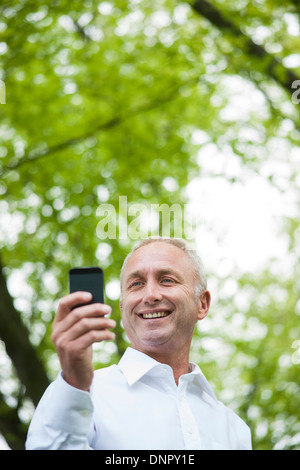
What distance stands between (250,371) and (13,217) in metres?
5.00

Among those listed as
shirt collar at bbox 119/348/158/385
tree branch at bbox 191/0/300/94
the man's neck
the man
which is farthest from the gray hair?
tree branch at bbox 191/0/300/94

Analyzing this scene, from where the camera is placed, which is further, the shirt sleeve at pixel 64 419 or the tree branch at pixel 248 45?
the tree branch at pixel 248 45

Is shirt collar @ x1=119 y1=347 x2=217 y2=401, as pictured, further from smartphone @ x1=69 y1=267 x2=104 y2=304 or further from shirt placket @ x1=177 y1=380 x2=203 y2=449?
smartphone @ x1=69 y1=267 x2=104 y2=304

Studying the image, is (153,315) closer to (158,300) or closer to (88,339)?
(158,300)

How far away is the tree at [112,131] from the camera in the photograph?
223 inches

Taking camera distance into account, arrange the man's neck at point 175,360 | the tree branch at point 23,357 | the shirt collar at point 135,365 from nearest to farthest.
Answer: the shirt collar at point 135,365, the man's neck at point 175,360, the tree branch at point 23,357

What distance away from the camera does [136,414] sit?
204 centimetres

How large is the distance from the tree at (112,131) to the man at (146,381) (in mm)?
3283

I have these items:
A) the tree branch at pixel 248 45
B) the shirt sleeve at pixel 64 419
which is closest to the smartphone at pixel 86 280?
the shirt sleeve at pixel 64 419

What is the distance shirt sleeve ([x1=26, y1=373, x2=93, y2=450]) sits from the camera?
1646 mm

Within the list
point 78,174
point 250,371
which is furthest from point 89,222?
point 250,371

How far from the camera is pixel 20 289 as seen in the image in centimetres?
915

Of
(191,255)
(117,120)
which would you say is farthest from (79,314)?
(117,120)

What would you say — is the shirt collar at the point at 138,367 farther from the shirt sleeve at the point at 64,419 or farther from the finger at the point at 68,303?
the finger at the point at 68,303
